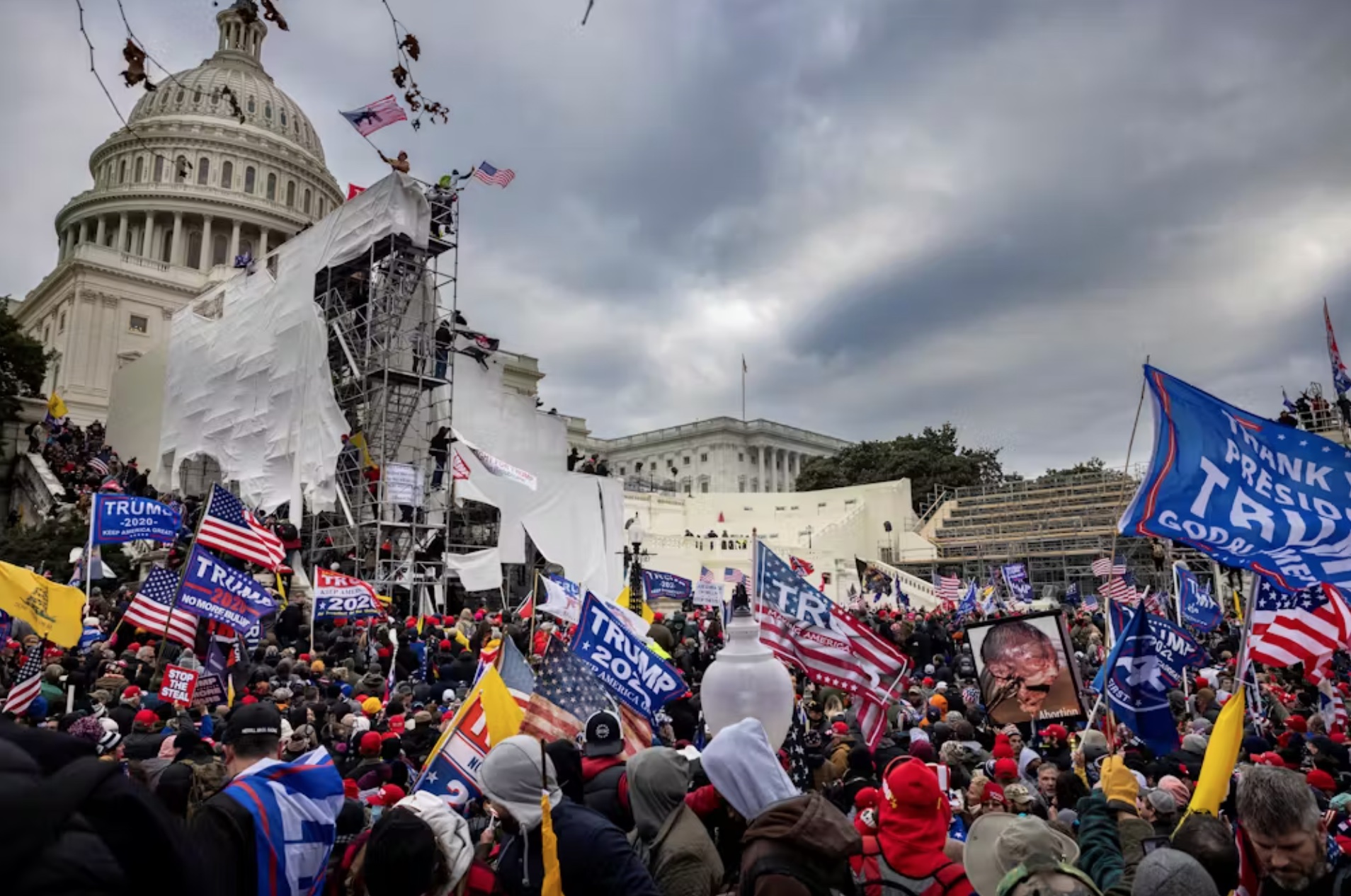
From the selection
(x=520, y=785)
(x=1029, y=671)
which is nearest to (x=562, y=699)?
(x=520, y=785)

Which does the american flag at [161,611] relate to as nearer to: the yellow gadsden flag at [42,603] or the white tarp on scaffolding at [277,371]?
the yellow gadsden flag at [42,603]

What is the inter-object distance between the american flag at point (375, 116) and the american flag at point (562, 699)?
67.2 ft

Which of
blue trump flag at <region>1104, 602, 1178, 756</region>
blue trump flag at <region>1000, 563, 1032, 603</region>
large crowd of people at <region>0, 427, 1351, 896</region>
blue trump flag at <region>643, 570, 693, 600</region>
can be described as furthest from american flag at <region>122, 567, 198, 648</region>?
blue trump flag at <region>1000, 563, 1032, 603</region>

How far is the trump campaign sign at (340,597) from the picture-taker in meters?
12.0

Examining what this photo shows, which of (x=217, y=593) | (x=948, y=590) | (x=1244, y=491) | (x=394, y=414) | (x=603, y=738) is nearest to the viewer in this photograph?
(x=603, y=738)

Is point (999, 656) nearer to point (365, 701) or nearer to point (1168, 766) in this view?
point (1168, 766)

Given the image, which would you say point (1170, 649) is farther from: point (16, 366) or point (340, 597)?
point (16, 366)

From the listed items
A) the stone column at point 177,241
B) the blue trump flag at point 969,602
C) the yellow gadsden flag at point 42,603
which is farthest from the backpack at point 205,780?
the stone column at point 177,241

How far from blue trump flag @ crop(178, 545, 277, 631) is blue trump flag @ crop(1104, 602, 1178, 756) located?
315 inches

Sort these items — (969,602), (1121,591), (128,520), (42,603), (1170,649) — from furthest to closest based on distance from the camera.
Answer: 1. (969,602)
2. (1121,591)
3. (128,520)
4. (42,603)
5. (1170,649)

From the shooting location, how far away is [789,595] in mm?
7598

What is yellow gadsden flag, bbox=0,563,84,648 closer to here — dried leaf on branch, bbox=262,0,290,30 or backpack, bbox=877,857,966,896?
dried leaf on branch, bbox=262,0,290,30

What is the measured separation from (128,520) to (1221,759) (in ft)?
39.3

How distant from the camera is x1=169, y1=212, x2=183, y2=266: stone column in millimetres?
63875
